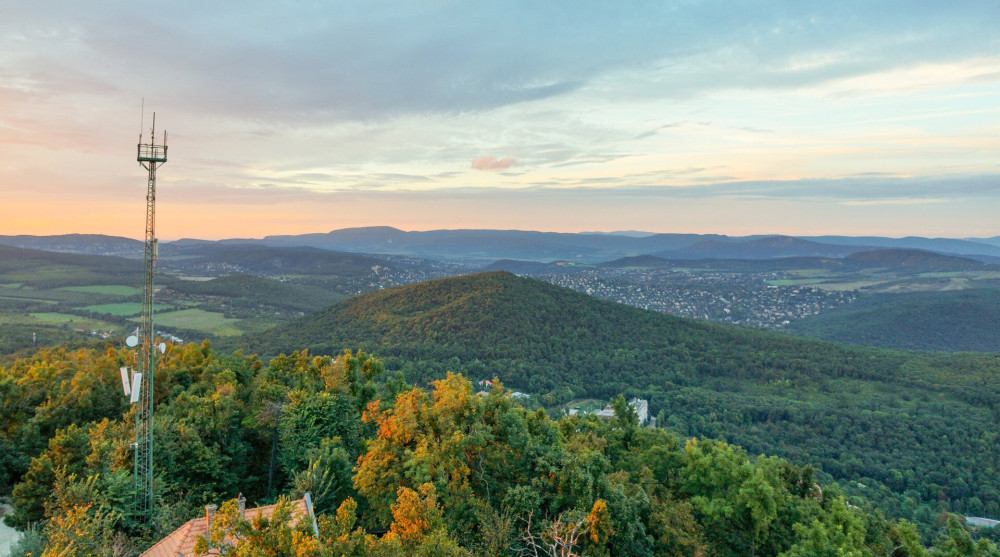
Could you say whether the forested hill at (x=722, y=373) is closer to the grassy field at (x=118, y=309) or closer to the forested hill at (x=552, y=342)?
the forested hill at (x=552, y=342)

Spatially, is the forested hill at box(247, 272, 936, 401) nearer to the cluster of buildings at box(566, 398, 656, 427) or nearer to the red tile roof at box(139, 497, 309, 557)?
the cluster of buildings at box(566, 398, 656, 427)

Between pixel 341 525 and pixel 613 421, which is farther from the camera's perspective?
pixel 613 421

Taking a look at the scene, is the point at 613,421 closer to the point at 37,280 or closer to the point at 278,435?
the point at 278,435

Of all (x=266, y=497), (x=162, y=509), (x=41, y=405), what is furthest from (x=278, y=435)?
(x=41, y=405)

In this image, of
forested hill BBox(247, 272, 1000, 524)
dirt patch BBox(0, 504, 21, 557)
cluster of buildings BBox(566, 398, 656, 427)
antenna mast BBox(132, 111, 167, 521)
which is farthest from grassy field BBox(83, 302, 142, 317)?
antenna mast BBox(132, 111, 167, 521)

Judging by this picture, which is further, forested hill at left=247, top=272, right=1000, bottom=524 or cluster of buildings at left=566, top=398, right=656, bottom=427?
cluster of buildings at left=566, top=398, right=656, bottom=427
